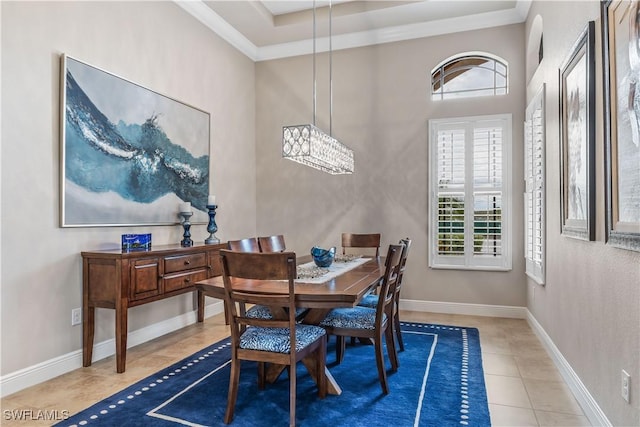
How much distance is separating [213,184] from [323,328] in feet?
8.82

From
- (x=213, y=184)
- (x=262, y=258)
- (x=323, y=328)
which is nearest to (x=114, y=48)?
(x=213, y=184)

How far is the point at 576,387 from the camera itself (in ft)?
8.25

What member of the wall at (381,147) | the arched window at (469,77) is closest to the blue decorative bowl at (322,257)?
the wall at (381,147)

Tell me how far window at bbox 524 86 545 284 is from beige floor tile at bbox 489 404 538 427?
4.93ft

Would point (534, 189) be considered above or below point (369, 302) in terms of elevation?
above

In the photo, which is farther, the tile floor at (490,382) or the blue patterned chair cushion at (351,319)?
the blue patterned chair cushion at (351,319)

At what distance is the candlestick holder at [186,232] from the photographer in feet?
12.2

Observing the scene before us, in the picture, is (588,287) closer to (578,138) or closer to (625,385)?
(625,385)

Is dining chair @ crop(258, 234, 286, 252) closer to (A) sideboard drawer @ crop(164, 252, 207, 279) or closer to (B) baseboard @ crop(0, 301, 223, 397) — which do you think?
(A) sideboard drawer @ crop(164, 252, 207, 279)

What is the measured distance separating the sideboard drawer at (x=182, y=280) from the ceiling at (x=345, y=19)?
275cm

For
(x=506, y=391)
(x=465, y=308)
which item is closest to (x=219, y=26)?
(x=465, y=308)

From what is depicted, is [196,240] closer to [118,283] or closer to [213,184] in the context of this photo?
[213,184]

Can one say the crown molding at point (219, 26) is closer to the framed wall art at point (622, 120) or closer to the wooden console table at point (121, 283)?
the wooden console table at point (121, 283)

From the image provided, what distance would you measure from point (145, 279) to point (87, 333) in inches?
23.2
